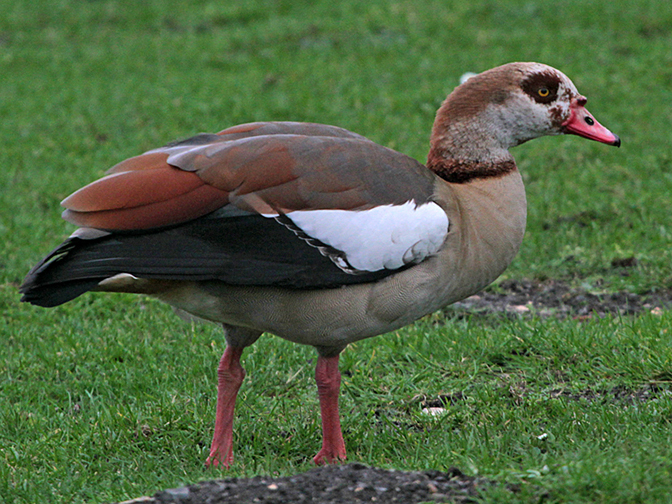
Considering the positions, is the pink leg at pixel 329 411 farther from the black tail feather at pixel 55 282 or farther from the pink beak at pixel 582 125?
the pink beak at pixel 582 125

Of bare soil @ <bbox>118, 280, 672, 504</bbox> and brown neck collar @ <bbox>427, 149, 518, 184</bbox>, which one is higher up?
brown neck collar @ <bbox>427, 149, 518, 184</bbox>

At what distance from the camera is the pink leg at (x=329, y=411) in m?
4.23

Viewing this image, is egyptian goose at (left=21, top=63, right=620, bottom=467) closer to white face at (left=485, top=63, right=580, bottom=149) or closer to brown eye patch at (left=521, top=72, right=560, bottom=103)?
white face at (left=485, top=63, right=580, bottom=149)

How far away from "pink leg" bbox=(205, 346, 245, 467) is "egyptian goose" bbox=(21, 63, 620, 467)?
0.01m

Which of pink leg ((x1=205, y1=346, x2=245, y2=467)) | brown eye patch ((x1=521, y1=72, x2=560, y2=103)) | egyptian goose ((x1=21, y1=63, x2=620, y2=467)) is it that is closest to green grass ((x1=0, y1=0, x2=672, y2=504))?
pink leg ((x1=205, y1=346, x2=245, y2=467))

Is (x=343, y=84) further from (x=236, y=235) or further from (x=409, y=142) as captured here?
(x=236, y=235)

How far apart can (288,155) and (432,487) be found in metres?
1.54

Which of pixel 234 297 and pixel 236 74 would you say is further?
pixel 236 74

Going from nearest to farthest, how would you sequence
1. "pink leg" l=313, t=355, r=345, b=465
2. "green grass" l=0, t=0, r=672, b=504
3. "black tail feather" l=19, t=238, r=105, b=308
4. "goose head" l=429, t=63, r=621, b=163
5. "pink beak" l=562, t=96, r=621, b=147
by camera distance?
"black tail feather" l=19, t=238, r=105, b=308
"green grass" l=0, t=0, r=672, b=504
"pink leg" l=313, t=355, r=345, b=465
"goose head" l=429, t=63, r=621, b=163
"pink beak" l=562, t=96, r=621, b=147

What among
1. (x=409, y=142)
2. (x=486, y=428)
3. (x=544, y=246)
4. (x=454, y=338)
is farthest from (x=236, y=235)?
(x=409, y=142)

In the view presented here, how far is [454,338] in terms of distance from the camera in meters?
5.44

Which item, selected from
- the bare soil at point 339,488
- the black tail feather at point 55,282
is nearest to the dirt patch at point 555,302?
the bare soil at point 339,488

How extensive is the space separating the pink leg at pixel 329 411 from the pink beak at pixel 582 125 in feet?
5.38

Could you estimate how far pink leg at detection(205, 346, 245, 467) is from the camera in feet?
13.8
